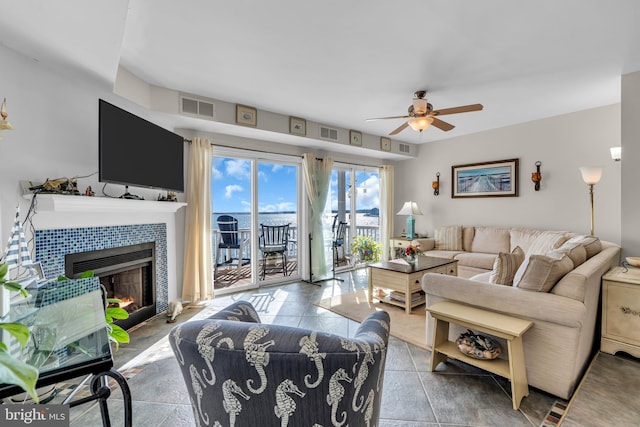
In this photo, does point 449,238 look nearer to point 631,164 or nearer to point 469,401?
point 631,164

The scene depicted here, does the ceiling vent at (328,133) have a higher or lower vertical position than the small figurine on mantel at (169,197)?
higher

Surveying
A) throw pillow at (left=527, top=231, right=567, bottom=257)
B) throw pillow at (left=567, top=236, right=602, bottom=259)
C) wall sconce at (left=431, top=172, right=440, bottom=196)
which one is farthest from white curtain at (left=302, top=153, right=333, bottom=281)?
throw pillow at (left=567, top=236, right=602, bottom=259)

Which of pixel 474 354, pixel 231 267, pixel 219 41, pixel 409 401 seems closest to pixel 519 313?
pixel 474 354

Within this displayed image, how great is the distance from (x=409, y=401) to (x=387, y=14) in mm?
2508

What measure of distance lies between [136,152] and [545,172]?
5243mm

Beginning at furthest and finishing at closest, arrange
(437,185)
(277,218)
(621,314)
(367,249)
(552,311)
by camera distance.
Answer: (437,185) → (367,249) → (277,218) → (621,314) → (552,311)

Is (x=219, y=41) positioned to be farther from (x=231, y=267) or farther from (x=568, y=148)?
(x=568, y=148)

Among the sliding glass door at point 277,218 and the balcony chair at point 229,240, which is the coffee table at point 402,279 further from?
the balcony chair at point 229,240

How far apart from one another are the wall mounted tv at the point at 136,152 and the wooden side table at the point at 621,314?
3959 millimetres

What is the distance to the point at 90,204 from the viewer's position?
2277 mm

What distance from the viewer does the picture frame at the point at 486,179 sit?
4.71 meters

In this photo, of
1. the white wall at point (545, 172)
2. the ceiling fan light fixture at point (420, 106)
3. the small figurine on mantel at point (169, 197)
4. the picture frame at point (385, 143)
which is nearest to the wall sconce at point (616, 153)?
the white wall at point (545, 172)

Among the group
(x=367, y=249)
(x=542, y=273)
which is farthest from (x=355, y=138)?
(x=542, y=273)

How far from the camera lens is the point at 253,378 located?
0.81 m
